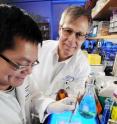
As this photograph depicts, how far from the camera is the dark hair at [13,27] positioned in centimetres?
88

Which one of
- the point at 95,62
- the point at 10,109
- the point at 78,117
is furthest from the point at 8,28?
the point at 95,62

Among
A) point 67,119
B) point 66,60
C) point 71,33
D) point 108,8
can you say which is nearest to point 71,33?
point 71,33

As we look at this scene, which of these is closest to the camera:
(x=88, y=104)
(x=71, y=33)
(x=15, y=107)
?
(x=15, y=107)

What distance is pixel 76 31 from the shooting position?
1.69 meters

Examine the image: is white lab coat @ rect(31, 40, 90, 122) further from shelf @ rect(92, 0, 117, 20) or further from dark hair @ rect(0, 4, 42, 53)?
dark hair @ rect(0, 4, 42, 53)

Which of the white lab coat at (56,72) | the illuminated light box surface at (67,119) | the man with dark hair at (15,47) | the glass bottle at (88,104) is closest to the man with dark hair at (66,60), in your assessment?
the white lab coat at (56,72)

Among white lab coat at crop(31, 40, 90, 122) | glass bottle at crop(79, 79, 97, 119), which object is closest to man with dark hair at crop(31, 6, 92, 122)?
white lab coat at crop(31, 40, 90, 122)

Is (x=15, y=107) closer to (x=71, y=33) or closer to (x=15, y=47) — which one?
(x=15, y=47)

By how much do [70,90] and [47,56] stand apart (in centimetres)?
38

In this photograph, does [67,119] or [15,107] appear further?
[67,119]

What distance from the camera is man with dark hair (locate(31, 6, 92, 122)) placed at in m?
1.71

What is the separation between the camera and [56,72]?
1.99 m

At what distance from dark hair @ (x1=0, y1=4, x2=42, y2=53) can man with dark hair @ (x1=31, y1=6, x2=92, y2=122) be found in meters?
0.78

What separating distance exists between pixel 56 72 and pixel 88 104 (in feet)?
2.22
